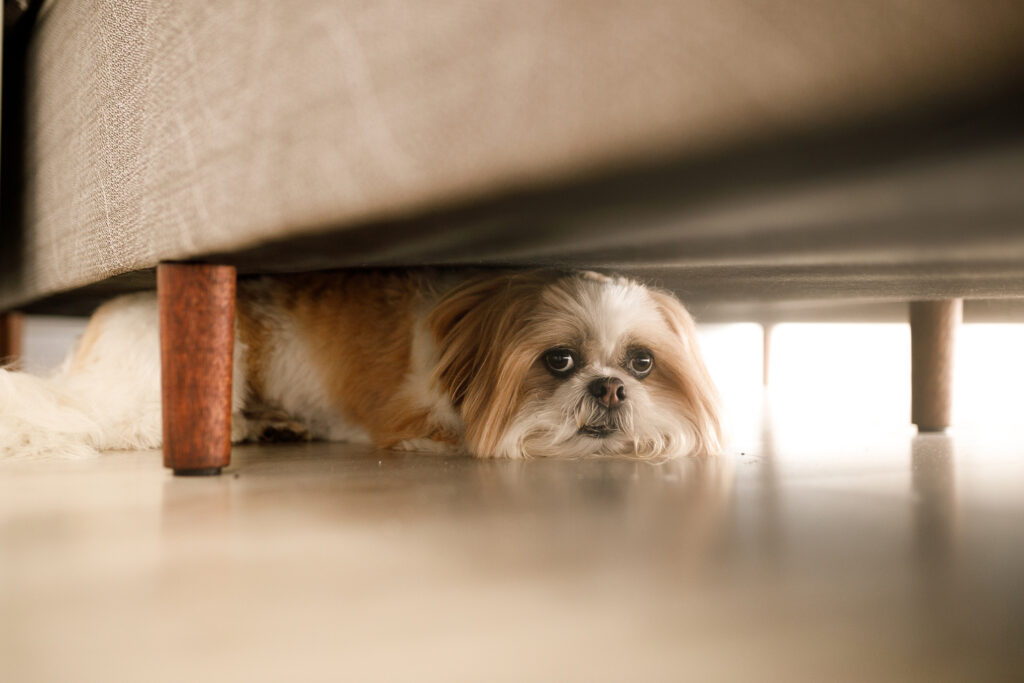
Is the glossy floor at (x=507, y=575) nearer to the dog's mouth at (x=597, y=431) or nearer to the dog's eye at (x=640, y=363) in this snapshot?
the dog's mouth at (x=597, y=431)

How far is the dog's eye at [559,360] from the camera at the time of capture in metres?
1.63

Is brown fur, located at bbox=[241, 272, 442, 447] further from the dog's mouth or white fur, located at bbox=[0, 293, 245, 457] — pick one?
the dog's mouth

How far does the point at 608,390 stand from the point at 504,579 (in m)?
0.94

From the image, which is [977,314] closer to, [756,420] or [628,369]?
[756,420]

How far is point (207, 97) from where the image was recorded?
1124mm

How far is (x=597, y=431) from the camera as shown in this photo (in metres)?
1.59

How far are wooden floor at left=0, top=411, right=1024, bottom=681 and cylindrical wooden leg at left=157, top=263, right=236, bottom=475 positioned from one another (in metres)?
0.05

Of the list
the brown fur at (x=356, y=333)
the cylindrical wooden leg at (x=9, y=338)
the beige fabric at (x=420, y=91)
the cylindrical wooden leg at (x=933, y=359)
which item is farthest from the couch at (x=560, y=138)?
the cylindrical wooden leg at (x=9, y=338)

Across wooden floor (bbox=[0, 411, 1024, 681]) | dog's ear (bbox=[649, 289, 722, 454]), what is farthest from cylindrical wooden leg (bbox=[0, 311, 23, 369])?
dog's ear (bbox=[649, 289, 722, 454])

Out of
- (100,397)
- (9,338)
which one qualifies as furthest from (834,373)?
(9,338)

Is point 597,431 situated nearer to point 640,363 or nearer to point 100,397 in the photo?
point 640,363

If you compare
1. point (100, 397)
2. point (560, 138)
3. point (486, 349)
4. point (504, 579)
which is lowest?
point (504, 579)

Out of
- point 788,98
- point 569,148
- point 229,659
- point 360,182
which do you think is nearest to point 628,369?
point 360,182

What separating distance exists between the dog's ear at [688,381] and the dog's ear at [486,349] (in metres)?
0.31
